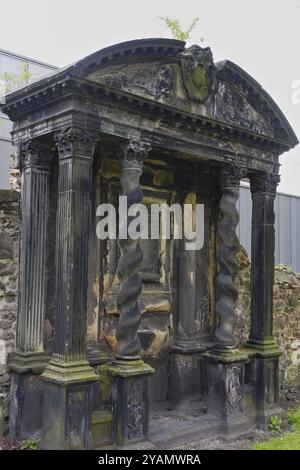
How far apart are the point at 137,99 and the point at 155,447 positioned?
4.05m

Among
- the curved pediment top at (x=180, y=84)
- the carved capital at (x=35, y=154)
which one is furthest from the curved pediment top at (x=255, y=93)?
the carved capital at (x=35, y=154)

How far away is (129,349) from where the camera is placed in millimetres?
6281

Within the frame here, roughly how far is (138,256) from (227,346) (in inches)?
84.0

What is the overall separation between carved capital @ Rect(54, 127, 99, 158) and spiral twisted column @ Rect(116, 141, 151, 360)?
1.84 feet

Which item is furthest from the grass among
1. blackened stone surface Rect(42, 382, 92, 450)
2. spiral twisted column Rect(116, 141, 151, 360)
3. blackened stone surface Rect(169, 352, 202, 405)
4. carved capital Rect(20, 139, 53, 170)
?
carved capital Rect(20, 139, 53, 170)

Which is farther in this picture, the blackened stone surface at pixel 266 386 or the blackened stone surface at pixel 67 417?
the blackened stone surface at pixel 266 386

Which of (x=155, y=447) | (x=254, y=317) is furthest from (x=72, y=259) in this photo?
(x=254, y=317)

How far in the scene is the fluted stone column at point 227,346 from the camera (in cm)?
738

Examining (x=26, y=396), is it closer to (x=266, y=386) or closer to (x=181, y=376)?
(x=181, y=376)

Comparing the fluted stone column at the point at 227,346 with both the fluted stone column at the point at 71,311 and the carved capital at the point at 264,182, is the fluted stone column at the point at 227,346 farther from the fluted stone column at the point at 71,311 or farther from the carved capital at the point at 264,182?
the fluted stone column at the point at 71,311

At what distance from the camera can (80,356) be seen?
18.9ft
